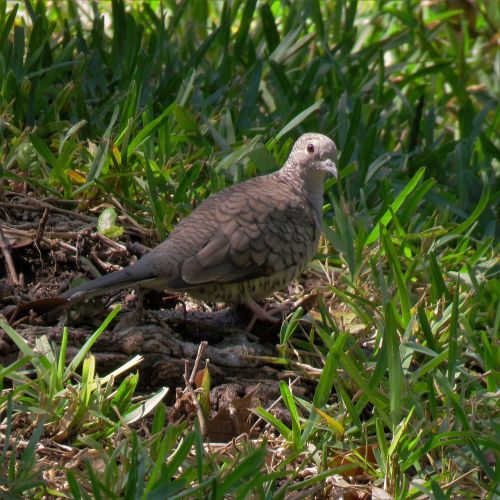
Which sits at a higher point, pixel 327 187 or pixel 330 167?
pixel 330 167

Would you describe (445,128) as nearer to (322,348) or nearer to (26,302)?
(322,348)

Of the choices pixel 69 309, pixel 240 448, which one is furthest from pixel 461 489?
pixel 69 309

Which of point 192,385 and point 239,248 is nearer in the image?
point 192,385

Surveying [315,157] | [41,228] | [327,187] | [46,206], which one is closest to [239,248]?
[315,157]

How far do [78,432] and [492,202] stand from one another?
2876 mm

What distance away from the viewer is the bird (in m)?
4.16

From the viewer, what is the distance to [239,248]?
4.36 m

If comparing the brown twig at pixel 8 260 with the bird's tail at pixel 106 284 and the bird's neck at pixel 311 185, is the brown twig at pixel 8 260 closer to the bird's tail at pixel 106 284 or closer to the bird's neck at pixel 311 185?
the bird's tail at pixel 106 284

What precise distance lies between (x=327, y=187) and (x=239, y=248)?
40.5 inches

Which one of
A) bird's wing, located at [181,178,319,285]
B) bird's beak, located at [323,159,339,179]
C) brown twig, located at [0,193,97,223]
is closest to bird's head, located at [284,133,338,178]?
bird's beak, located at [323,159,339,179]

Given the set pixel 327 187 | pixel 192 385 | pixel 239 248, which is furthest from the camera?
pixel 327 187

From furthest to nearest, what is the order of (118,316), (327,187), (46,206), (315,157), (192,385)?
(327,187)
(315,157)
(46,206)
(118,316)
(192,385)

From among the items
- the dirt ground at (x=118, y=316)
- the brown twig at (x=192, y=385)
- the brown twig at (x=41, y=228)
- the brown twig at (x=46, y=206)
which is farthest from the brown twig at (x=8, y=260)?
the brown twig at (x=192, y=385)

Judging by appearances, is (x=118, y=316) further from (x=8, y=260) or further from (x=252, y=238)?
(x=252, y=238)
